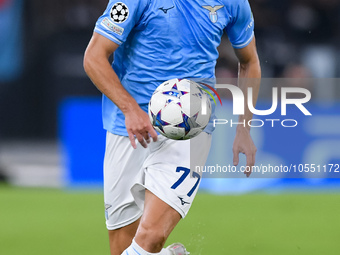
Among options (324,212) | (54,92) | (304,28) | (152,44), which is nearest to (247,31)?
(152,44)

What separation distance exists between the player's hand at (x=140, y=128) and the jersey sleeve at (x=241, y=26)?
2.95 ft

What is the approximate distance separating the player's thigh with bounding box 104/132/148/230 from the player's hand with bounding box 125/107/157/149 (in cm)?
51

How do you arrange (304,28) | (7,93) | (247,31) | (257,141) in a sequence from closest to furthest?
1. (247,31)
2. (257,141)
3. (304,28)
4. (7,93)

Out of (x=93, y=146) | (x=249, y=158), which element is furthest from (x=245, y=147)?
(x=93, y=146)

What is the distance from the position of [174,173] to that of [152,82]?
1.74ft

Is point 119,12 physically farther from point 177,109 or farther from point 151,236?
point 151,236

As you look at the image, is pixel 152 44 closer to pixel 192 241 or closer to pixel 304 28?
pixel 192 241

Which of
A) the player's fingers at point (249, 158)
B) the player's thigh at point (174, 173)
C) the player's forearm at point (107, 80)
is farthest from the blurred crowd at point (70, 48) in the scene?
the player's forearm at point (107, 80)

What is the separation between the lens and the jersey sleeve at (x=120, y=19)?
393 cm

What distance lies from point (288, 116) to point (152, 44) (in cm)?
508

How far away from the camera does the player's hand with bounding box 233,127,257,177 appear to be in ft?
14.6

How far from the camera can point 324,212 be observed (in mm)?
7793

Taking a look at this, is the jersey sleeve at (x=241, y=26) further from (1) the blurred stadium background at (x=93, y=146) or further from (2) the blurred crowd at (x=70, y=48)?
(2) the blurred crowd at (x=70, y=48)

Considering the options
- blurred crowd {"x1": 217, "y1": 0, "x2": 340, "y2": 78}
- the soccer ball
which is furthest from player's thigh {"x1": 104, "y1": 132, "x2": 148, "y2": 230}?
blurred crowd {"x1": 217, "y1": 0, "x2": 340, "y2": 78}
